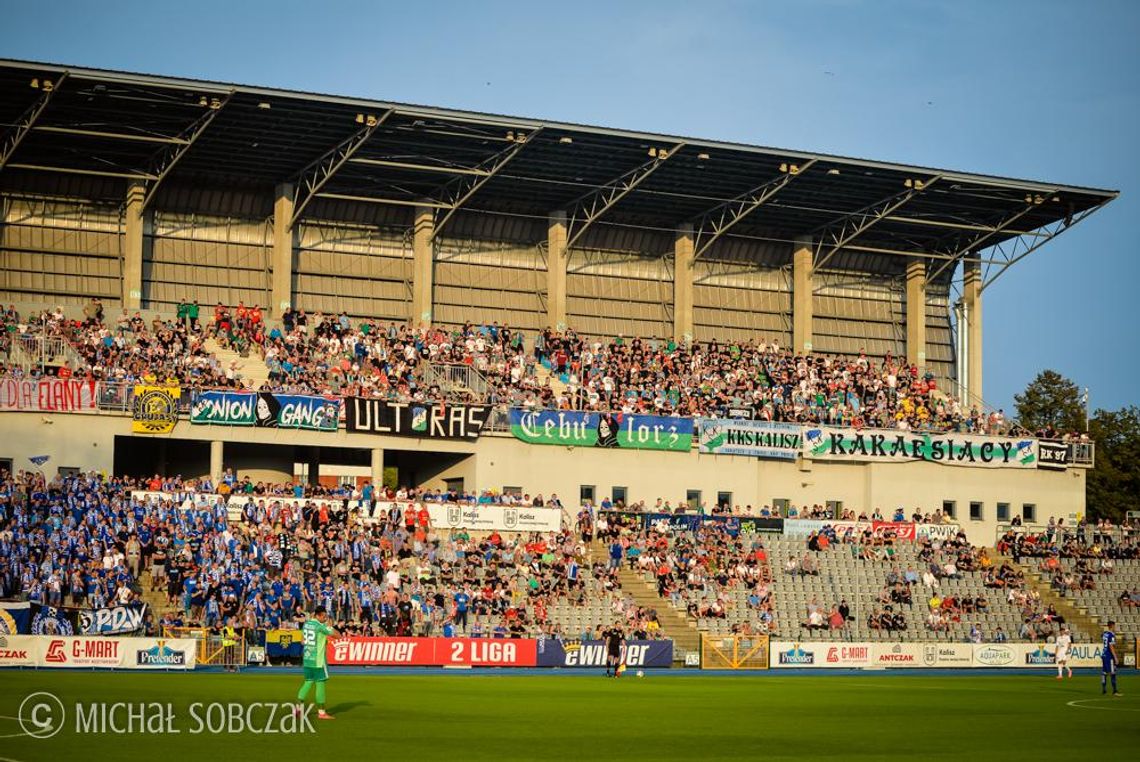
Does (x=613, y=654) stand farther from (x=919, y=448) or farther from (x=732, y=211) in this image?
(x=732, y=211)

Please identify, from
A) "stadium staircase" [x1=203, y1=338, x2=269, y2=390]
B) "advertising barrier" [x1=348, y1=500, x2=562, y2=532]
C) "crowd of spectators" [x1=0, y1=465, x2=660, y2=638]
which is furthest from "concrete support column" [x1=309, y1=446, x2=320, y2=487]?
"advertising barrier" [x1=348, y1=500, x2=562, y2=532]

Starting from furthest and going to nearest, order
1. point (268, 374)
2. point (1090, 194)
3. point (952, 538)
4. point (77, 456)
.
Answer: point (1090, 194) → point (952, 538) → point (268, 374) → point (77, 456)

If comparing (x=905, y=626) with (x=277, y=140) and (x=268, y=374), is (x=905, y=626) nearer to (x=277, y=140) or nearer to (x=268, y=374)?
(x=268, y=374)

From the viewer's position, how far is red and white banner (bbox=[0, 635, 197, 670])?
3744 cm

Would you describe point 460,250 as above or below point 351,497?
above

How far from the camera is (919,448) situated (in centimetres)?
6594

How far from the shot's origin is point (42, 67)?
172 ft

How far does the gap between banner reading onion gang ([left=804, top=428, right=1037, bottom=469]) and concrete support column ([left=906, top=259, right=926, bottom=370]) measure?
9.17 meters

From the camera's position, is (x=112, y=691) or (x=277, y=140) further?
(x=277, y=140)

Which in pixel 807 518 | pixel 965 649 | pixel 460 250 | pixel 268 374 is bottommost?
pixel 965 649

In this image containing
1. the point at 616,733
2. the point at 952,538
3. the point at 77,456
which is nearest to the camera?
the point at 616,733

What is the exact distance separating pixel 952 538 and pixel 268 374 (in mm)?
28564

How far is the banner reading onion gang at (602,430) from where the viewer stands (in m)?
58.9

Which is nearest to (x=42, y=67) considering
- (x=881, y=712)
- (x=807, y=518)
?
(x=807, y=518)
